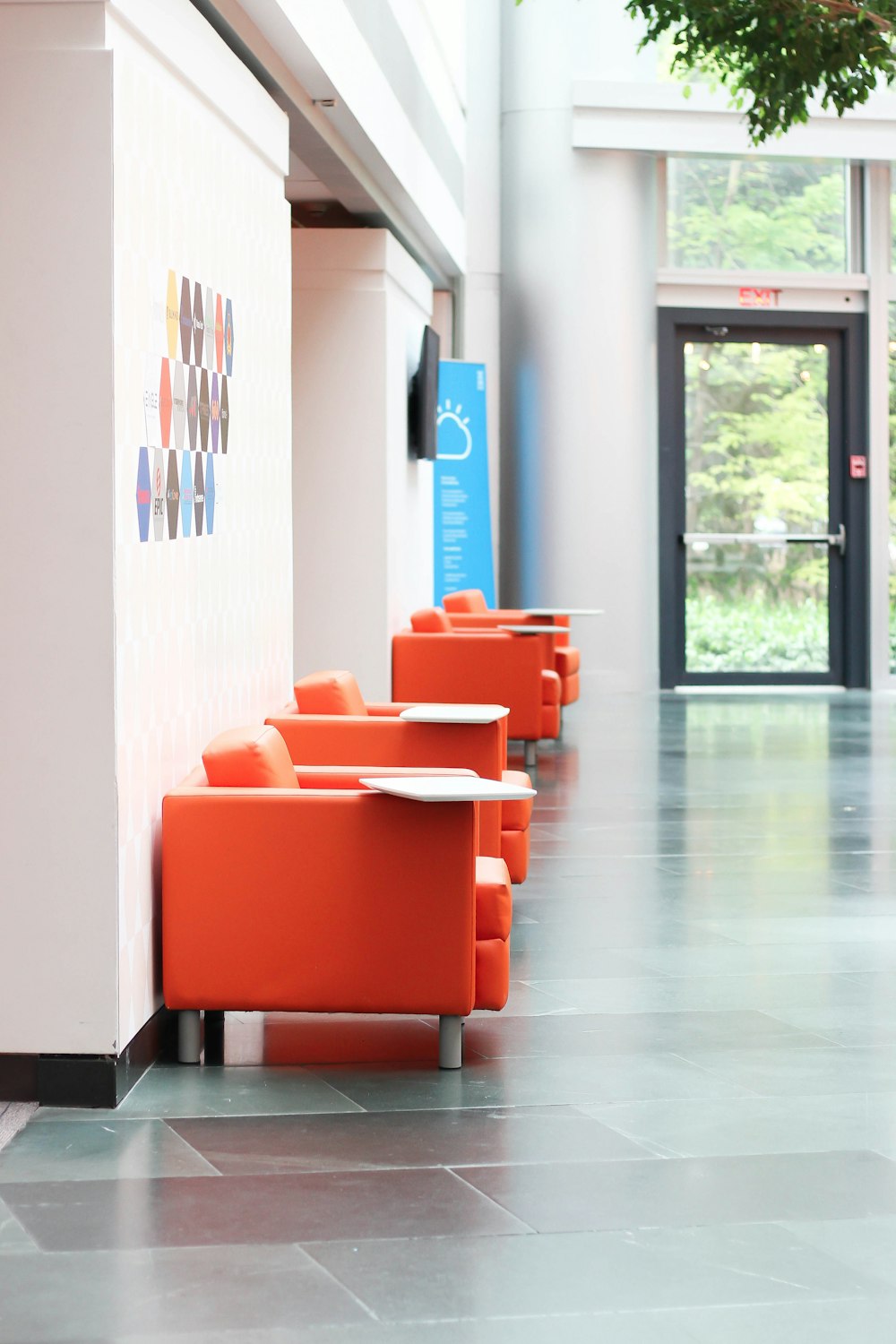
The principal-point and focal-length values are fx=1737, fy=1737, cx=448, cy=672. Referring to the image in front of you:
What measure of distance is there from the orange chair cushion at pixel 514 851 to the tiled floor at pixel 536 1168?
0.20 m

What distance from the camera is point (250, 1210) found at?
3375mm

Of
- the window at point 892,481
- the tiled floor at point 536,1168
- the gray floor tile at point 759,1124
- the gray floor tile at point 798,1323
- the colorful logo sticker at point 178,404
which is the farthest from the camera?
the window at point 892,481

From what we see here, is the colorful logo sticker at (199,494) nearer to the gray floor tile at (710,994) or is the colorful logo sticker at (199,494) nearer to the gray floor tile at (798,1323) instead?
the gray floor tile at (710,994)

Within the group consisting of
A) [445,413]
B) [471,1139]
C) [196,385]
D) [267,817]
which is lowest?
[471,1139]

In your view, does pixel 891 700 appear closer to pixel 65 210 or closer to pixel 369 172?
pixel 369 172

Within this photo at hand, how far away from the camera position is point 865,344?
15.6 m

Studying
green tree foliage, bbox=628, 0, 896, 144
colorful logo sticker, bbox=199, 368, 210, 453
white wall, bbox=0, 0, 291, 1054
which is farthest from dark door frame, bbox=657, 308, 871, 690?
white wall, bbox=0, 0, 291, 1054

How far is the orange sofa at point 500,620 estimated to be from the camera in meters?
11.8

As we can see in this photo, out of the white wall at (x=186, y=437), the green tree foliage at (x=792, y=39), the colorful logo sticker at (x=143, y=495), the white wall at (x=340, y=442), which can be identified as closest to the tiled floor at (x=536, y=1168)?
the white wall at (x=186, y=437)

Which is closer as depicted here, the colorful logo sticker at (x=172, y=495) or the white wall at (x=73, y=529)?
the white wall at (x=73, y=529)

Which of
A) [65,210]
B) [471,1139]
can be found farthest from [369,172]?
[471,1139]

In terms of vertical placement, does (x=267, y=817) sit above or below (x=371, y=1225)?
above

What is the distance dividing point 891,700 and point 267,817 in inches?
436

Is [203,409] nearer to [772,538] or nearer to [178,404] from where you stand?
[178,404]
